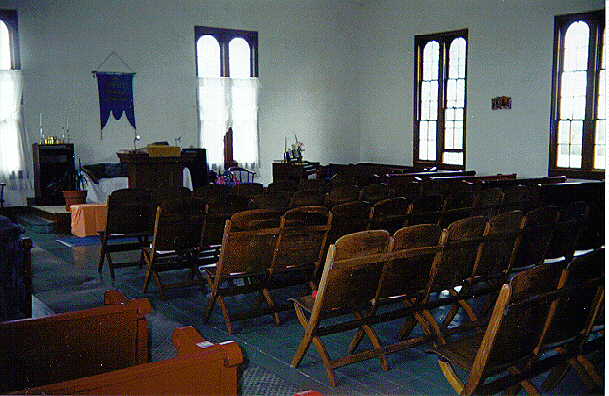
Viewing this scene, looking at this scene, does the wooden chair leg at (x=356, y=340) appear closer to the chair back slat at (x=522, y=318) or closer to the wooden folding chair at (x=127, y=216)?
the chair back slat at (x=522, y=318)

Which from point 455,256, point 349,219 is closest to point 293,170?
point 349,219

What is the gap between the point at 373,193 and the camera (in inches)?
265

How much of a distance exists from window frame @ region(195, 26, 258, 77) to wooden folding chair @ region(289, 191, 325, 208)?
899 cm

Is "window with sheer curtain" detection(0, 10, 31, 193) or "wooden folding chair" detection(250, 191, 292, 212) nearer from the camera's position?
"wooden folding chair" detection(250, 191, 292, 212)

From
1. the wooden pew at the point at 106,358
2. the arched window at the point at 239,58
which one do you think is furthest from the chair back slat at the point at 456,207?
the arched window at the point at 239,58

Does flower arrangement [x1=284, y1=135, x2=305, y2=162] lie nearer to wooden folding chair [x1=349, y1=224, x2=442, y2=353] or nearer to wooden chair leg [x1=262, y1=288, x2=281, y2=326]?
wooden chair leg [x1=262, y1=288, x2=281, y2=326]

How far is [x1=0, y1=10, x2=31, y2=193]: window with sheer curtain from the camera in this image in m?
11.8

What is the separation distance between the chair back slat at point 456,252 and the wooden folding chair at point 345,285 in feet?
1.57

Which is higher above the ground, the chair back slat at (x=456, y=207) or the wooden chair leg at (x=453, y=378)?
the chair back slat at (x=456, y=207)

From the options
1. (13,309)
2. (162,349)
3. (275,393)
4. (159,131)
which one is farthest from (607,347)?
(159,131)

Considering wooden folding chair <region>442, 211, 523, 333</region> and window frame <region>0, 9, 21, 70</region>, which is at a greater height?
window frame <region>0, 9, 21, 70</region>

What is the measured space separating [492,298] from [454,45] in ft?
33.9

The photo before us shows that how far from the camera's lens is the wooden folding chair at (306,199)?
5.73 meters

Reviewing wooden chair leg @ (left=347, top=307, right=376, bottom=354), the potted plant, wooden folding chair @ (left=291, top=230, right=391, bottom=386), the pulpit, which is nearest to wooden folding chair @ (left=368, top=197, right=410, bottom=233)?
wooden chair leg @ (left=347, top=307, right=376, bottom=354)
